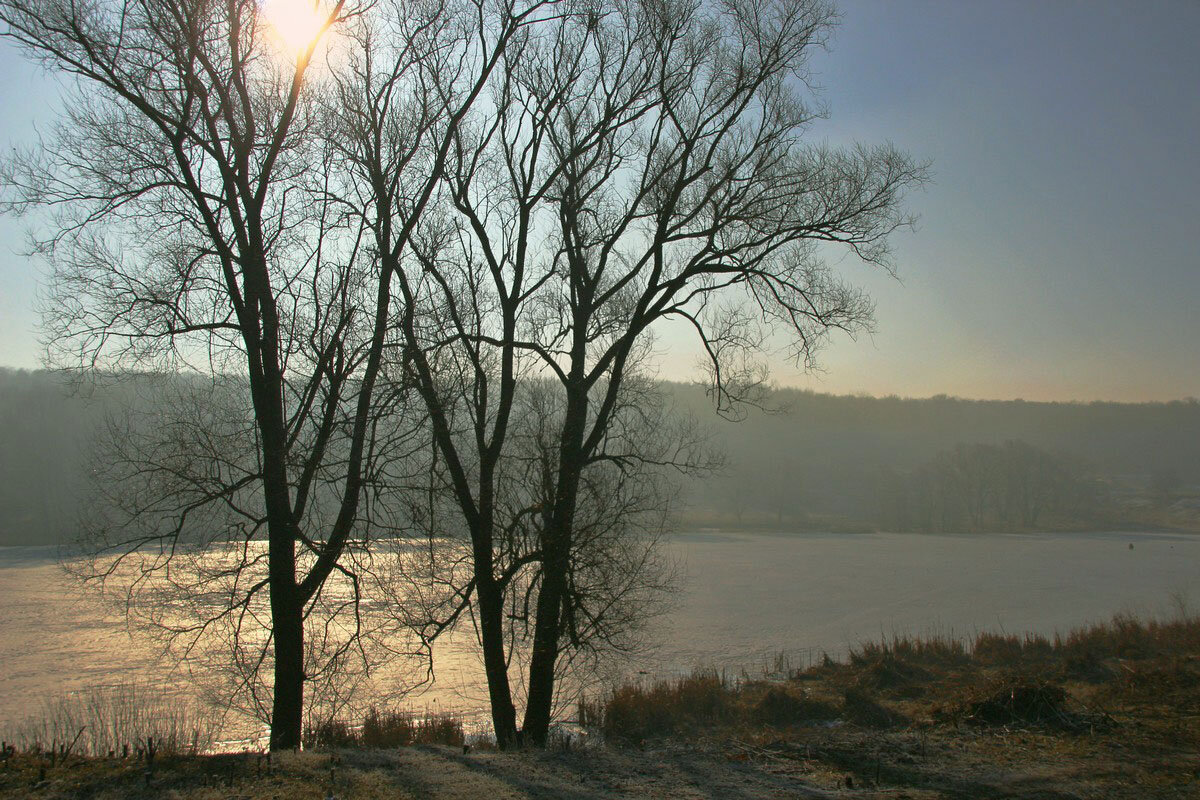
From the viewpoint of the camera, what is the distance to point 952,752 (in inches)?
248

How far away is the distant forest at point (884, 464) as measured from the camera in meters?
29.1

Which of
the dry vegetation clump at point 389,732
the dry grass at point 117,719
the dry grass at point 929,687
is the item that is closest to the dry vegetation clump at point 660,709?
the dry grass at point 929,687

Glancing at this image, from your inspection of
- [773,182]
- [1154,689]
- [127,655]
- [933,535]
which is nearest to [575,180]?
[773,182]

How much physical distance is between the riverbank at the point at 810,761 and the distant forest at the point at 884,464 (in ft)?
12.6

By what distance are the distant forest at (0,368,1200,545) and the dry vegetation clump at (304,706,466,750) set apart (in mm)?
4448

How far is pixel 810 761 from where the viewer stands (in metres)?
6.25

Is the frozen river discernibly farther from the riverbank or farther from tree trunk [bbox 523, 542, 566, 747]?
the riverbank

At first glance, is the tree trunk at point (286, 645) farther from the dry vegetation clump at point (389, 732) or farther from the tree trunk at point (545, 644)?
the tree trunk at point (545, 644)

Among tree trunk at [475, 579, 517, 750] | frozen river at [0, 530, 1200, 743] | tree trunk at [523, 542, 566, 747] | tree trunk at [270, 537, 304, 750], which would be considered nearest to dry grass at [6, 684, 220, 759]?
frozen river at [0, 530, 1200, 743]

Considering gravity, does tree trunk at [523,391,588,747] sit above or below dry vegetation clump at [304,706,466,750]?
above

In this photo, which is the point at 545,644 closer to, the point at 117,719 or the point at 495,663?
the point at 495,663

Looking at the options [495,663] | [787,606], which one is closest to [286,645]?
[495,663]

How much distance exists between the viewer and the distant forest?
95.4 ft

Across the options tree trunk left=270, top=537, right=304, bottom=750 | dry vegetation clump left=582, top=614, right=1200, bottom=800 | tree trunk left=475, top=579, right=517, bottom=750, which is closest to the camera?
dry vegetation clump left=582, top=614, right=1200, bottom=800
